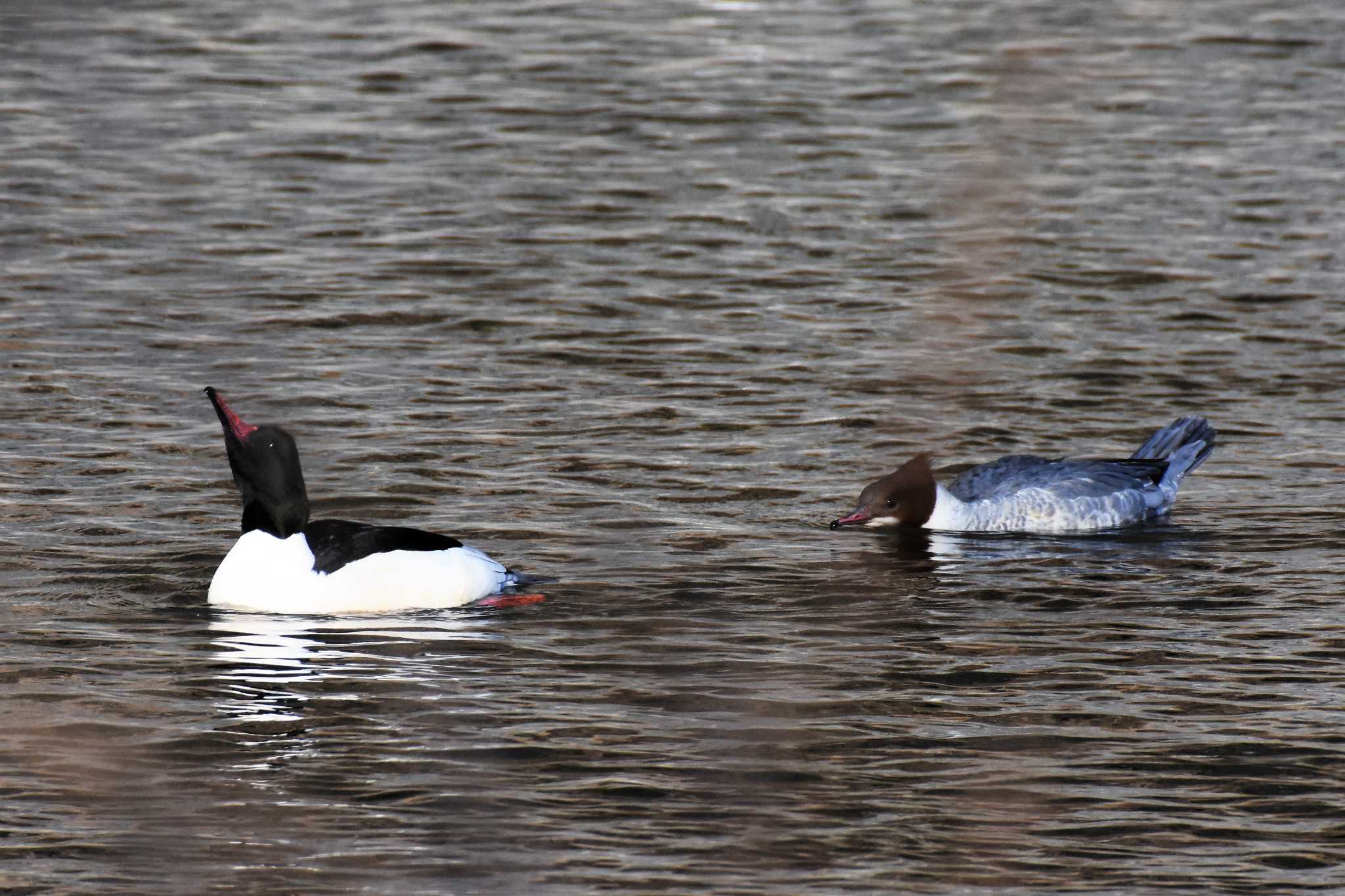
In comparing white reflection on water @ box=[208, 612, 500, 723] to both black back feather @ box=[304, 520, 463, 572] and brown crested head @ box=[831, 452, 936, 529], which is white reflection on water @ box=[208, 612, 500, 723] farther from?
brown crested head @ box=[831, 452, 936, 529]

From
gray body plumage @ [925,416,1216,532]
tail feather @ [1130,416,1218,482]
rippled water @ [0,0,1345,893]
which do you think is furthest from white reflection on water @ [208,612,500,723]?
tail feather @ [1130,416,1218,482]

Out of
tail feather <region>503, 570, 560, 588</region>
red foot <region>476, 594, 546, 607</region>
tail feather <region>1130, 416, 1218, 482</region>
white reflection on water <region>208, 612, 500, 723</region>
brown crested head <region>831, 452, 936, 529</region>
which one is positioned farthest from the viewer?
tail feather <region>1130, 416, 1218, 482</region>

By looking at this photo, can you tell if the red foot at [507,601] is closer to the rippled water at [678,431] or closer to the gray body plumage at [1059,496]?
the rippled water at [678,431]

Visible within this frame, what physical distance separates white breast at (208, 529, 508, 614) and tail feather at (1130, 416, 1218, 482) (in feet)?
15.6

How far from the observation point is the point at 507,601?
10.7 m

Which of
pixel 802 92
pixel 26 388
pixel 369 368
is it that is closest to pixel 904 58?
pixel 802 92

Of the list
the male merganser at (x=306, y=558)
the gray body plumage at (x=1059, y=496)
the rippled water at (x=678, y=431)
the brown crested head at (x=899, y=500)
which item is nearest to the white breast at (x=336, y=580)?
the male merganser at (x=306, y=558)

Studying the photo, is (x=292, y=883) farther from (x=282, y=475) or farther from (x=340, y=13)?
(x=340, y=13)

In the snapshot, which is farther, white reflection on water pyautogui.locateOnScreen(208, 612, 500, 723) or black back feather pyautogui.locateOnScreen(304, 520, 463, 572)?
black back feather pyautogui.locateOnScreen(304, 520, 463, 572)

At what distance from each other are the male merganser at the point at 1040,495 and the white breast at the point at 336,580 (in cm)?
301

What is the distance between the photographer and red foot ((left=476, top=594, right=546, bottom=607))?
1068 cm

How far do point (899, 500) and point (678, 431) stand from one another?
225cm

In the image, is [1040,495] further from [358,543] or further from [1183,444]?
[358,543]

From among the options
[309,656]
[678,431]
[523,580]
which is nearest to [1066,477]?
[678,431]
